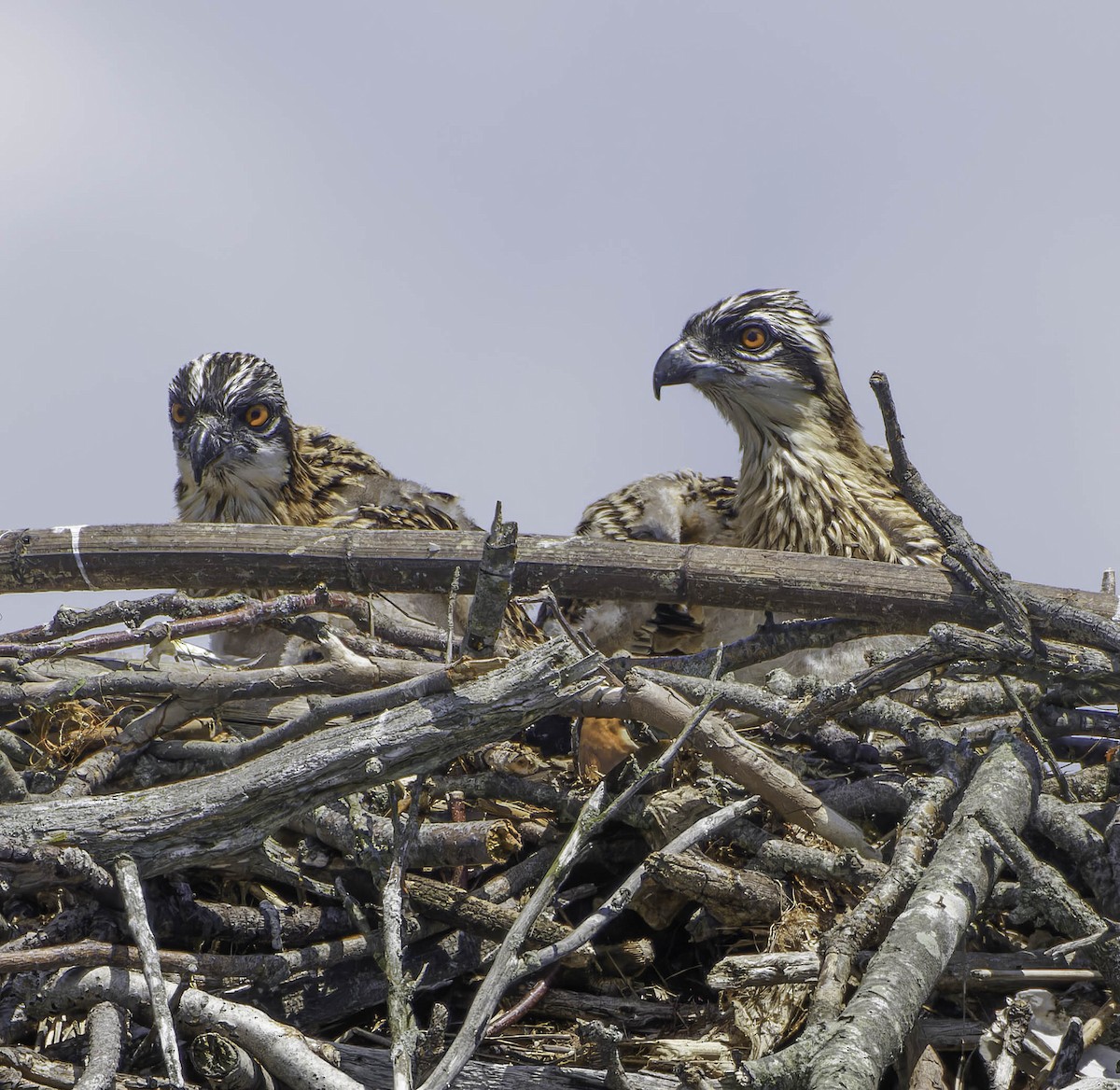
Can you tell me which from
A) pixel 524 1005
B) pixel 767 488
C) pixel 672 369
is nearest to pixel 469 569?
pixel 524 1005

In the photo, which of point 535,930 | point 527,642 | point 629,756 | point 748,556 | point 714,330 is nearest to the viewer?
point 535,930

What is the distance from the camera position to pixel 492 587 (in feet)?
10.7

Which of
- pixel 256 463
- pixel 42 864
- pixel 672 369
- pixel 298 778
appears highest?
pixel 672 369

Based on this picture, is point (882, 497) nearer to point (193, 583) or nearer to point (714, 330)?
point (714, 330)

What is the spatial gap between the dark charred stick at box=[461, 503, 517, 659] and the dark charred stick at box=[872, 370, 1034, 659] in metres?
1.17

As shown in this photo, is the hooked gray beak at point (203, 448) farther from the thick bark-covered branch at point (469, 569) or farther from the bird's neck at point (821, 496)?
the bird's neck at point (821, 496)

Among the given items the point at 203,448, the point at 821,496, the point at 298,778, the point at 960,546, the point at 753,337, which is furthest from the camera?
the point at 753,337

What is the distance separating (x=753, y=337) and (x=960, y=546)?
132 inches

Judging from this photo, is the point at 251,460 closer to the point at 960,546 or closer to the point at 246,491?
the point at 246,491

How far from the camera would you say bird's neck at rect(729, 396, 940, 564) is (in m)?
6.14

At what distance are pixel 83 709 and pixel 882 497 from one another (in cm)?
375

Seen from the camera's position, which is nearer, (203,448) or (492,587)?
(492,587)

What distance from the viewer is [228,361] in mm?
7371

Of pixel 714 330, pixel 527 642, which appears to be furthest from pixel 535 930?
pixel 714 330
